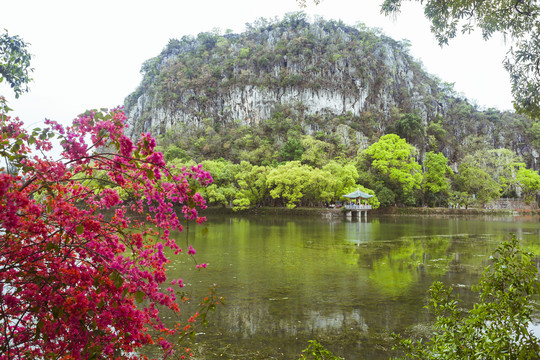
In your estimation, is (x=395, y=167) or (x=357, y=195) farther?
(x=395, y=167)

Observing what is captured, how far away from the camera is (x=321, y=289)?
24.1 feet

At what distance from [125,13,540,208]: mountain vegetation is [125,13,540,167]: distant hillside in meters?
0.21

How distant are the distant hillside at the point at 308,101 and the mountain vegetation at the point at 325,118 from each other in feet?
0.67

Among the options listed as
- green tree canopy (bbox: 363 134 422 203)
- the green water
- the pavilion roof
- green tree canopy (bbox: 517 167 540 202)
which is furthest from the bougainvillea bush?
green tree canopy (bbox: 517 167 540 202)

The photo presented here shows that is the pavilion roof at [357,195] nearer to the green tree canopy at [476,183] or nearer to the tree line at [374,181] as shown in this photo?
the tree line at [374,181]

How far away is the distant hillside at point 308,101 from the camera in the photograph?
167 feet

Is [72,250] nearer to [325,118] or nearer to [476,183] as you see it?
[476,183]

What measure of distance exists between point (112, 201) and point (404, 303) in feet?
18.5

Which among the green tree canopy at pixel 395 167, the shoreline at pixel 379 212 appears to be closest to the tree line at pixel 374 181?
the green tree canopy at pixel 395 167

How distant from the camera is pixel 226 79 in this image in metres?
63.8

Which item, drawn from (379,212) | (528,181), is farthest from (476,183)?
(379,212)

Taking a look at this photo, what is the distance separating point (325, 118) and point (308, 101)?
15.1ft

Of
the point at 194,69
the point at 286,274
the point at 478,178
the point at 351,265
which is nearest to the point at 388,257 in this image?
the point at 351,265

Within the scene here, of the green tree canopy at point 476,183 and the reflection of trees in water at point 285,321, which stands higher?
the green tree canopy at point 476,183
